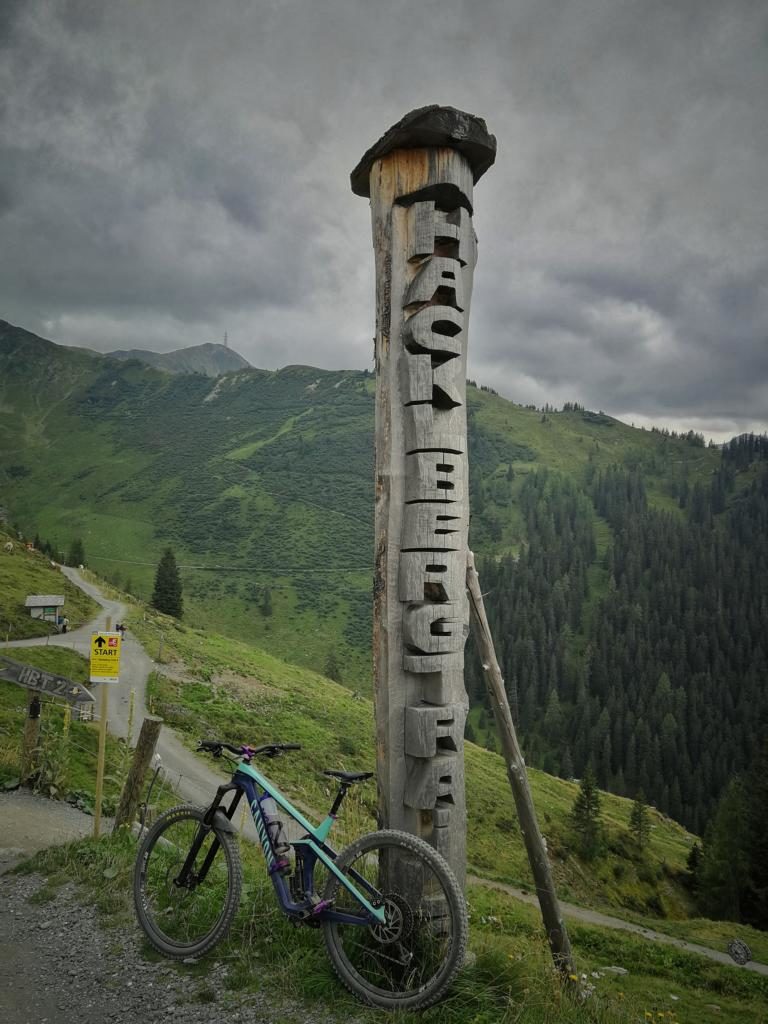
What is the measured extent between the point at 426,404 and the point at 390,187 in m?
2.11

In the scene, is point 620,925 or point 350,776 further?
point 620,925

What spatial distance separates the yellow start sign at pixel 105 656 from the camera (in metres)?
7.59

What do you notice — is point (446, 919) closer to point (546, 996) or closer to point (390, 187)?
point (546, 996)

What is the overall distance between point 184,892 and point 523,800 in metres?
3.16

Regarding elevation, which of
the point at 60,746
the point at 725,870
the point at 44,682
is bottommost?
the point at 725,870

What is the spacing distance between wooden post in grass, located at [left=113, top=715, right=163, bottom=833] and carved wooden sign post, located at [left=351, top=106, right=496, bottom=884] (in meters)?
4.32

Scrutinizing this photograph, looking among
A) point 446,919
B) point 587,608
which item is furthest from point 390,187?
point 587,608

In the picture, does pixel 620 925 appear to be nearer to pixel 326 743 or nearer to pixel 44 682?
pixel 326 743

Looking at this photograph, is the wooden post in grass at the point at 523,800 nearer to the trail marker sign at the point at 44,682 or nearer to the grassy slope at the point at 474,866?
the grassy slope at the point at 474,866

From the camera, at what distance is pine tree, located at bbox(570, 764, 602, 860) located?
1670 inches

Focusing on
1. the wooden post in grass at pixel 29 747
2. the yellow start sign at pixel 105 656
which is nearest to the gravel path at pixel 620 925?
the wooden post in grass at pixel 29 747

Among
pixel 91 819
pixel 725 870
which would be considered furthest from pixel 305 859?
pixel 725 870

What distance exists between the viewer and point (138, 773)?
8.03m

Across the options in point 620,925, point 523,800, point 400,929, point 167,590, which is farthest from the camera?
point 167,590
